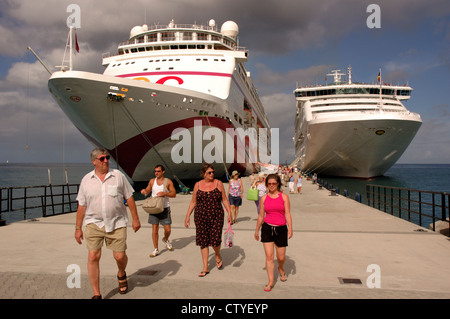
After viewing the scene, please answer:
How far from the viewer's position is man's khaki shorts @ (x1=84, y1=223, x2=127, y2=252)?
3.79m

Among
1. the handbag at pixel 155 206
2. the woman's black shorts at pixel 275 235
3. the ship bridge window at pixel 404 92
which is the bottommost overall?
the woman's black shorts at pixel 275 235

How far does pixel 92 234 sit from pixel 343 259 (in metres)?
3.76

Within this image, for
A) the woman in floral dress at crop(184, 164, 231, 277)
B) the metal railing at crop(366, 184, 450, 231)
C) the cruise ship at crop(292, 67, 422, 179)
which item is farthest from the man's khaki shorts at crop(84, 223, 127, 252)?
the cruise ship at crop(292, 67, 422, 179)

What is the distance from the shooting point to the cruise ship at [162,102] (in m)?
16.0

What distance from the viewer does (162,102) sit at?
56.5 ft

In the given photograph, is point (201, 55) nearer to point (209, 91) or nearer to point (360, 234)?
point (209, 91)

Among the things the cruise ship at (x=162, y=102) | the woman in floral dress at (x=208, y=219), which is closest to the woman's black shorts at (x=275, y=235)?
the woman in floral dress at (x=208, y=219)

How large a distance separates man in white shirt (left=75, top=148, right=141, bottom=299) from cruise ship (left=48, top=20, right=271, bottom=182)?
11262 mm

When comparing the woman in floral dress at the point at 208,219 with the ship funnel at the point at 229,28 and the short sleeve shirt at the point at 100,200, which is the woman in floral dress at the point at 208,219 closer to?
the short sleeve shirt at the point at 100,200

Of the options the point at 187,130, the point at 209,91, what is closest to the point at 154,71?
the point at 209,91

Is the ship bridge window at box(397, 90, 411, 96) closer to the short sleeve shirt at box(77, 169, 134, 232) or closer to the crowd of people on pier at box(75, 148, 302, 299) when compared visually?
the crowd of people on pier at box(75, 148, 302, 299)

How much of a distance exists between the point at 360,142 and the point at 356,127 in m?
1.98

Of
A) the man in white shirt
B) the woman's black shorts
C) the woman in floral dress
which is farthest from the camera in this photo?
the woman in floral dress

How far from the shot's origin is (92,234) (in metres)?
3.79
